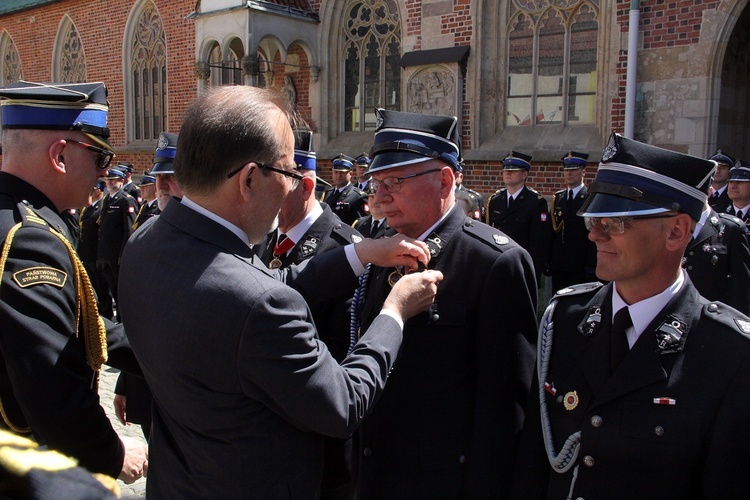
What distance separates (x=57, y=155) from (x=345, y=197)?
849cm

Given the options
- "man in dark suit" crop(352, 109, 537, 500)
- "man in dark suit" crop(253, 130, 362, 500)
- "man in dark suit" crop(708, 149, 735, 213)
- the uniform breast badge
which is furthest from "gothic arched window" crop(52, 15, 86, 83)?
the uniform breast badge

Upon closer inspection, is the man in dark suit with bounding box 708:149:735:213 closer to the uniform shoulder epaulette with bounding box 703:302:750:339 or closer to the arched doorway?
the arched doorway

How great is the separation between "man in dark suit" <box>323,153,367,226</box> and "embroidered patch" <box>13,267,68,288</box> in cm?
836

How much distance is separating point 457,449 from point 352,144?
11.5m

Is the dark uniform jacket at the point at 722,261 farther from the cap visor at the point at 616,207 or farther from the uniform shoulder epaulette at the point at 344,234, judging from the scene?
the cap visor at the point at 616,207

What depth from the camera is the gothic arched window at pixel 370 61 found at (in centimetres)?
1298

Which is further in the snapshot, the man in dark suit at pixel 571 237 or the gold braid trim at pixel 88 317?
the man in dark suit at pixel 571 237

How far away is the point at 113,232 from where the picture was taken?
9.47 metres

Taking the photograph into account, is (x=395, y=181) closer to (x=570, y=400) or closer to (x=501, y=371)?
(x=501, y=371)

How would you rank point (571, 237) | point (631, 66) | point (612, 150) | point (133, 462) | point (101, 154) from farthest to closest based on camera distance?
1. point (631, 66)
2. point (571, 237)
3. point (101, 154)
4. point (133, 462)
5. point (612, 150)

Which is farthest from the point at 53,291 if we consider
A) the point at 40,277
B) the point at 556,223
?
the point at 556,223

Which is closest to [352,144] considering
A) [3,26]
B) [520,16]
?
[520,16]

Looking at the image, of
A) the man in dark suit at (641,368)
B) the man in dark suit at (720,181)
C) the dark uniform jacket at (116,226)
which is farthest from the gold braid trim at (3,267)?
the man in dark suit at (720,181)

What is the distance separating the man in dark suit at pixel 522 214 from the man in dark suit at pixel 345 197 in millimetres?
2080
